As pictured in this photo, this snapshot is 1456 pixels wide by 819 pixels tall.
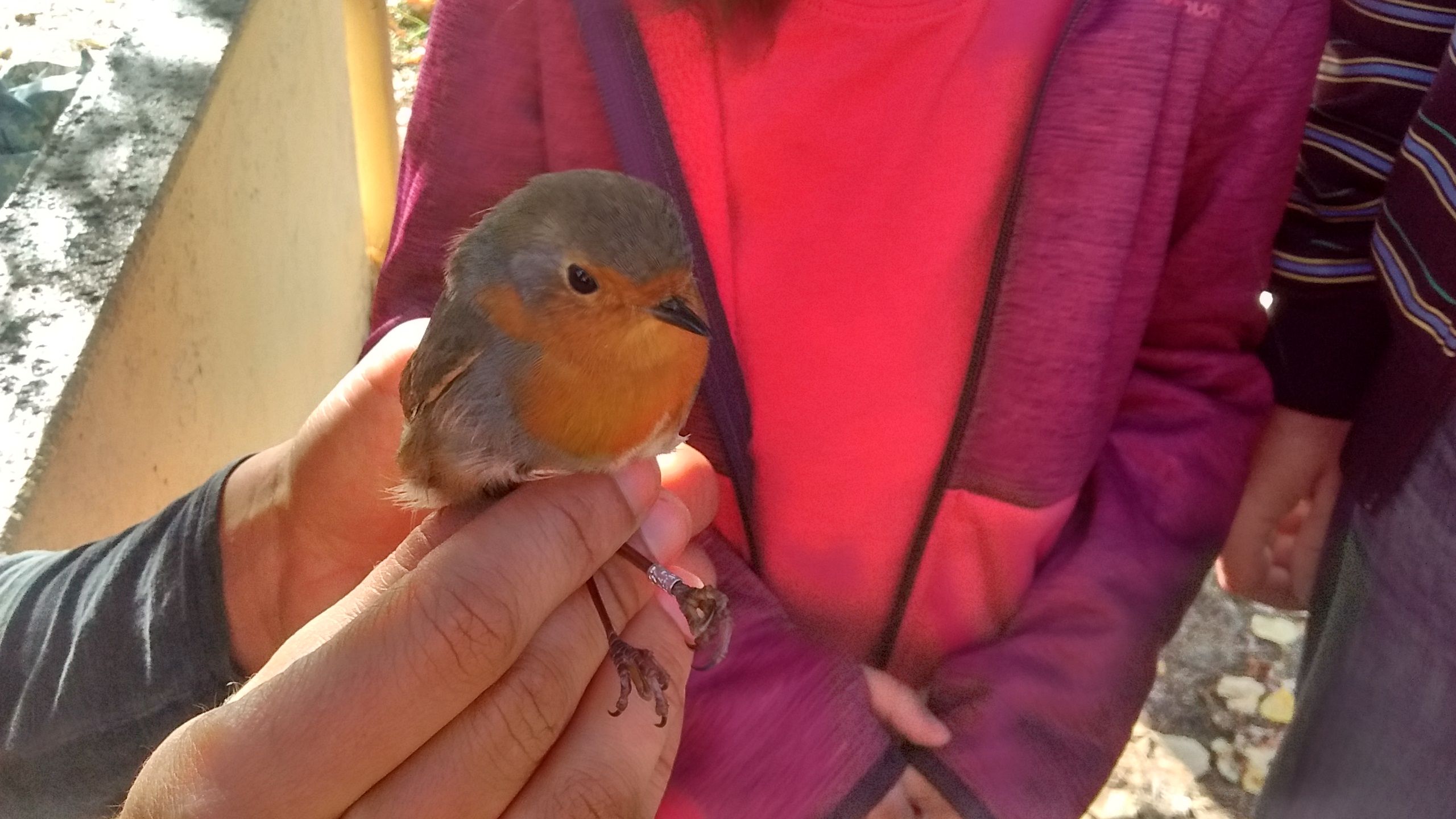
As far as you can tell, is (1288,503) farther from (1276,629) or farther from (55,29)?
(55,29)

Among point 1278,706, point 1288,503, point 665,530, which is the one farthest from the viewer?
point 1278,706

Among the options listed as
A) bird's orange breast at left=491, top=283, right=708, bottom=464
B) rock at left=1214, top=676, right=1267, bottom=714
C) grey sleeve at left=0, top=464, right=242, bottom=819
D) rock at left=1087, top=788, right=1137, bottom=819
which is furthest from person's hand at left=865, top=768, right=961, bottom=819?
rock at left=1214, top=676, right=1267, bottom=714

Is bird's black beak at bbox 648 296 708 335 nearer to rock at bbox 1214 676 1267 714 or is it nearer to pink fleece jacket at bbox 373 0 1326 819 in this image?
pink fleece jacket at bbox 373 0 1326 819

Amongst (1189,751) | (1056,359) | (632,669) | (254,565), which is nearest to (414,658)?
(632,669)

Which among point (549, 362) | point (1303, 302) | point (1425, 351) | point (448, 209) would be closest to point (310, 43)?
point (448, 209)

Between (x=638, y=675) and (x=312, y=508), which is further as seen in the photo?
(x=312, y=508)

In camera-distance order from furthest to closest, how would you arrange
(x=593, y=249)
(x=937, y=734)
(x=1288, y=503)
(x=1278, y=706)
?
(x=1278, y=706)
(x=1288, y=503)
(x=937, y=734)
(x=593, y=249)

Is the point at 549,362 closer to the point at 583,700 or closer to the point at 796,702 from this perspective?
the point at 583,700
